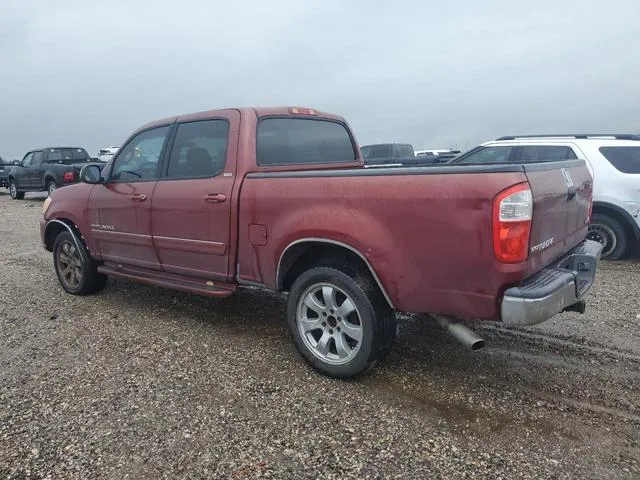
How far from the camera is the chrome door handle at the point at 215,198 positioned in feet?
12.5

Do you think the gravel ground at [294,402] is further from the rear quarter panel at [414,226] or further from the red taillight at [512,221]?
the red taillight at [512,221]

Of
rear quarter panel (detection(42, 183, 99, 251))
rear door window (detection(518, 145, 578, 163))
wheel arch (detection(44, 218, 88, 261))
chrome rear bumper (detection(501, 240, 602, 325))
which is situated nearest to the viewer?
chrome rear bumper (detection(501, 240, 602, 325))

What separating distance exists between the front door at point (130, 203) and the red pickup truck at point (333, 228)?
0.7 inches

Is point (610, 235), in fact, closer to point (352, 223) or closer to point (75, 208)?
point (352, 223)

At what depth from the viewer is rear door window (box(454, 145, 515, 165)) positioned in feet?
25.6

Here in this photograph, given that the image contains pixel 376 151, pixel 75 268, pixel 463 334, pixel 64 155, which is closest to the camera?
pixel 463 334

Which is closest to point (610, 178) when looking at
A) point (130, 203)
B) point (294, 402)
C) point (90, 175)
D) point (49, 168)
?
point (294, 402)

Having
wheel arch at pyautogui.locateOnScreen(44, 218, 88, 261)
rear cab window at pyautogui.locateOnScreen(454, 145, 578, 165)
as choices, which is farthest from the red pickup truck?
rear cab window at pyautogui.locateOnScreen(454, 145, 578, 165)

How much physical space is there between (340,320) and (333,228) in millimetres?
638

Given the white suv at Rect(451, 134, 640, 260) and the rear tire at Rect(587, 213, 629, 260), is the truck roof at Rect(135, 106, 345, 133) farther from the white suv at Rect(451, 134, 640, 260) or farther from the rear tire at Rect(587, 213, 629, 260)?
the rear tire at Rect(587, 213, 629, 260)

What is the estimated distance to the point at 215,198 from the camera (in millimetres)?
3863

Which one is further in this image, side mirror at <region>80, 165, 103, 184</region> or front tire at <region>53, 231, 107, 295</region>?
front tire at <region>53, 231, 107, 295</region>

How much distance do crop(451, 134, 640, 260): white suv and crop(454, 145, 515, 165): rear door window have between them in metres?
0.37

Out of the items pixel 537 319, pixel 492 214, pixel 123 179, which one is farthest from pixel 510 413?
pixel 123 179
